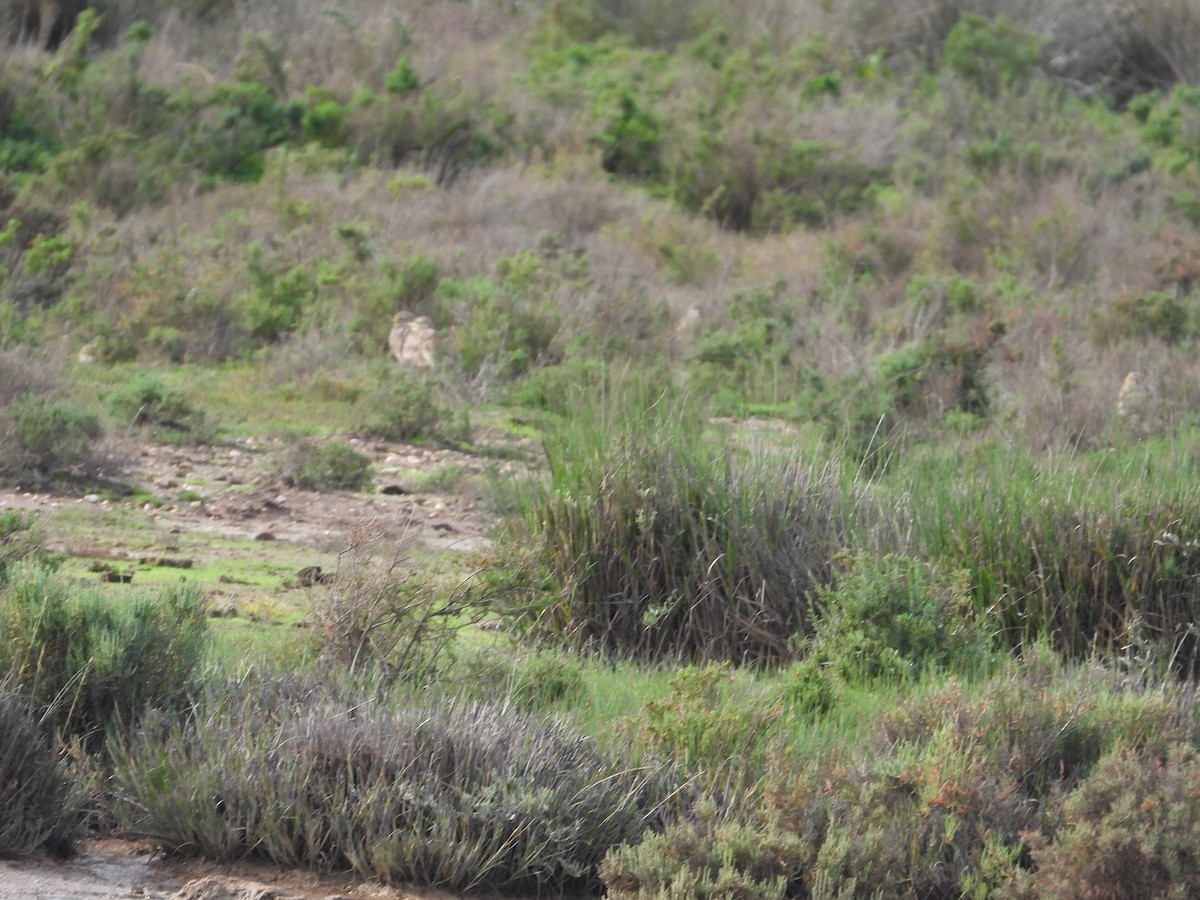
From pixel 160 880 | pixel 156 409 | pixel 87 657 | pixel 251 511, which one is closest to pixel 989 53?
pixel 156 409

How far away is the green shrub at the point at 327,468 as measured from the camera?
9922 millimetres

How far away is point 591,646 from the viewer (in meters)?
6.79

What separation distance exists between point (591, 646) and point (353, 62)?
1886 cm

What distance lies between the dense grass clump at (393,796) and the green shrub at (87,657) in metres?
0.30

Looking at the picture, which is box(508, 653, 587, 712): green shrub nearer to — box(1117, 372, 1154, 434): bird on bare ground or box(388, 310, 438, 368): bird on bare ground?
box(1117, 372, 1154, 434): bird on bare ground

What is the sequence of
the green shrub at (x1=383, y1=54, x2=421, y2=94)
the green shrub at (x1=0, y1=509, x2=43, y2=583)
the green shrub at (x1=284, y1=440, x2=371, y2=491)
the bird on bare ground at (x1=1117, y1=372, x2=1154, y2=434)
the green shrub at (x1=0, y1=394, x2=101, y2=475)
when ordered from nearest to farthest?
the green shrub at (x1=0, y1=509, x2=43, y2=583), the green shrub at (x1=0, y1=394, x2=101, y2=475), the green shrub at (x1=284, y1=440, x2=371, y2=491), the bird on bare ground at (x1=1117, y1=372, x2=1154, y2=434), the green shrub at (x1=383, y1=54, x2=421, y2=94)

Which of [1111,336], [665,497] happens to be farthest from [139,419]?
[1111,336]

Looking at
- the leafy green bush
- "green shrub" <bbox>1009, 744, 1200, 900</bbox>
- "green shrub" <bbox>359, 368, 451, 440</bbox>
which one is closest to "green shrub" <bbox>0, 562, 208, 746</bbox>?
the leafy green bush

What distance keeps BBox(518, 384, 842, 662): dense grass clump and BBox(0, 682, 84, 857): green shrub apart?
8.74ft

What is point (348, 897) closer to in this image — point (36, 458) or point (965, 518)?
point (965, 518)

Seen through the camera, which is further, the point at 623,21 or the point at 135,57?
the point at 623,21

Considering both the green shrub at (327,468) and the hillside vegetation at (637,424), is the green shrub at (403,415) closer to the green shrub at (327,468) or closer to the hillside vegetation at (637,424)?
the hillside vegetation at (637,424)

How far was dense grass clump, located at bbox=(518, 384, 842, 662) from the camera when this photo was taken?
688 cm

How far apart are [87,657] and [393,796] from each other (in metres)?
1.23
